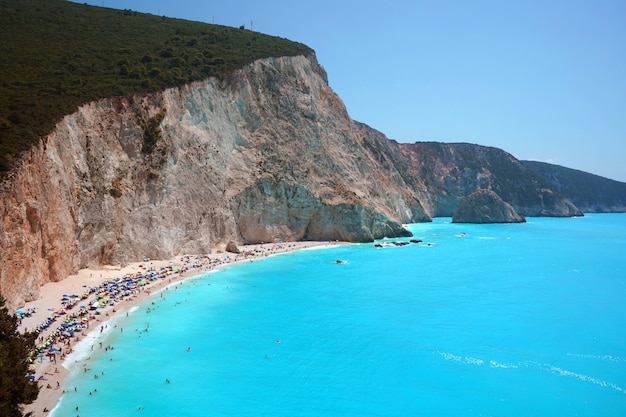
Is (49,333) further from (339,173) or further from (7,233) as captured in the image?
(339,173)

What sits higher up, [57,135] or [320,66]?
[320,66]

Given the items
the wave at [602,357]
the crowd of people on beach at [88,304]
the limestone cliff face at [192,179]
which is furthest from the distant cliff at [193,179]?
the wave at [602,357]

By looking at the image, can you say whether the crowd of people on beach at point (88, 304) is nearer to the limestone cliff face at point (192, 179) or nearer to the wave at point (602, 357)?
the limestone cliff face at point (192, 179)

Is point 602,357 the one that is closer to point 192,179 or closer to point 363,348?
point 363,348

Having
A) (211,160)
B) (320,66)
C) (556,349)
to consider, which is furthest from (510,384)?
(320,66)

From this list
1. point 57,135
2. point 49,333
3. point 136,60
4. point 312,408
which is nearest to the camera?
point 312,408

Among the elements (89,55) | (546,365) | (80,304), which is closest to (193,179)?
(89,55)
